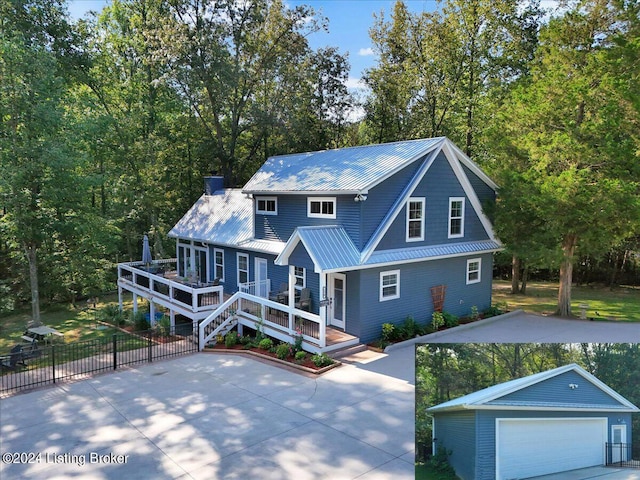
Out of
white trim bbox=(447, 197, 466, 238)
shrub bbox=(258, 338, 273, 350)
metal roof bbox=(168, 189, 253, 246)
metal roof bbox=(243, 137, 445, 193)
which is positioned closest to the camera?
shrub bbox=(258, 338, 273, 350)

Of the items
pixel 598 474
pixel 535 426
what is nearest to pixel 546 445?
pixel 535 426

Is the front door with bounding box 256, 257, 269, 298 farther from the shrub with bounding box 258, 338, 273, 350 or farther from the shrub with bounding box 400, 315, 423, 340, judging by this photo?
the shrub with bounding box 400, 315, 423, 340

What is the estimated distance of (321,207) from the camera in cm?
1622

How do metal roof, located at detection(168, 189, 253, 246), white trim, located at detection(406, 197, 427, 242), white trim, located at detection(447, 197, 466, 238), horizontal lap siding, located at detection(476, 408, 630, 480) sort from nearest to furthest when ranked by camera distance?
horizontal lap siding, located at detection(476, 408, 630, 480) → white trim, located at detection(406, 197, 427, 242) → white trim, located at detection(447, 197, 466, 238) → metal roof, located at detection(168, 189, 253, 246)

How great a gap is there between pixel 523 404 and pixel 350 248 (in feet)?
36.0

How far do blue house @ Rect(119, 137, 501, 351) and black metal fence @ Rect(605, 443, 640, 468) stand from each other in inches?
388

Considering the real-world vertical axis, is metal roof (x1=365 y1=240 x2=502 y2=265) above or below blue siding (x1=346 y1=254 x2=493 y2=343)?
above

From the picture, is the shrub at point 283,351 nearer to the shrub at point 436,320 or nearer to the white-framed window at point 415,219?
the shrub at point 436,320

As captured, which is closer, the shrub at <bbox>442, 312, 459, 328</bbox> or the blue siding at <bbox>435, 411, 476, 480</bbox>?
the blue siding at <bbox>435, 411, 476, 480</bbox>

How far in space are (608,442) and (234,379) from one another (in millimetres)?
9802

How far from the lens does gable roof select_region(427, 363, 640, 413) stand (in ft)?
12.6

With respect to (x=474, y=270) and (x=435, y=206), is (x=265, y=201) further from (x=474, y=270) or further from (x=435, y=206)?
(x=474, y=270)

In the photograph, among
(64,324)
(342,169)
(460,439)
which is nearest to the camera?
(460,439)

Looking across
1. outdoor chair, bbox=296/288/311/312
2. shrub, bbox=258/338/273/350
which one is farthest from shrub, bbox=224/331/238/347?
outdoor chair, bbox=296/288/311/312
